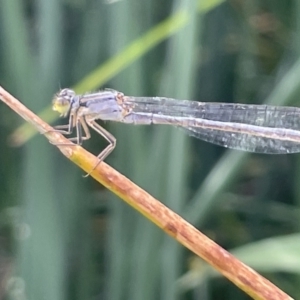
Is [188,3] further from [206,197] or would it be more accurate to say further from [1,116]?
[1,116]

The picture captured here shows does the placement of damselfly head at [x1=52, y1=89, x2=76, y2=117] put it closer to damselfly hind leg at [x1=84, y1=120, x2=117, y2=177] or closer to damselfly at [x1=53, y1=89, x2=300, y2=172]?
damselfly at [x1=53, y1=89, x2=300, y2=172]

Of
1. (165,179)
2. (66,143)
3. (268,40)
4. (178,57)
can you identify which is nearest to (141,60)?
(178,57)

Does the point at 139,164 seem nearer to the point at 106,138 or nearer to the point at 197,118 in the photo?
the point at 106,138

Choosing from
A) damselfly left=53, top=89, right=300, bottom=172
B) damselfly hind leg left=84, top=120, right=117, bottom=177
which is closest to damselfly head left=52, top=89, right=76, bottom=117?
damselfly left=53, top=89, right=300, bottom=172

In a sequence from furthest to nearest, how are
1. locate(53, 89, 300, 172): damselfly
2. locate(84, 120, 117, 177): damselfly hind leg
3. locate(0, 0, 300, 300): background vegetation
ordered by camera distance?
locate(53, 89, 300, 172): damselfly
locate(0, 0, 300, 300): background vegetation
locate(84, 120, 117, 177): damselfly hind leg

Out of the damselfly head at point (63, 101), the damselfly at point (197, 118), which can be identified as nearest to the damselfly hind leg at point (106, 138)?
the damselfly at point (197, 118)
